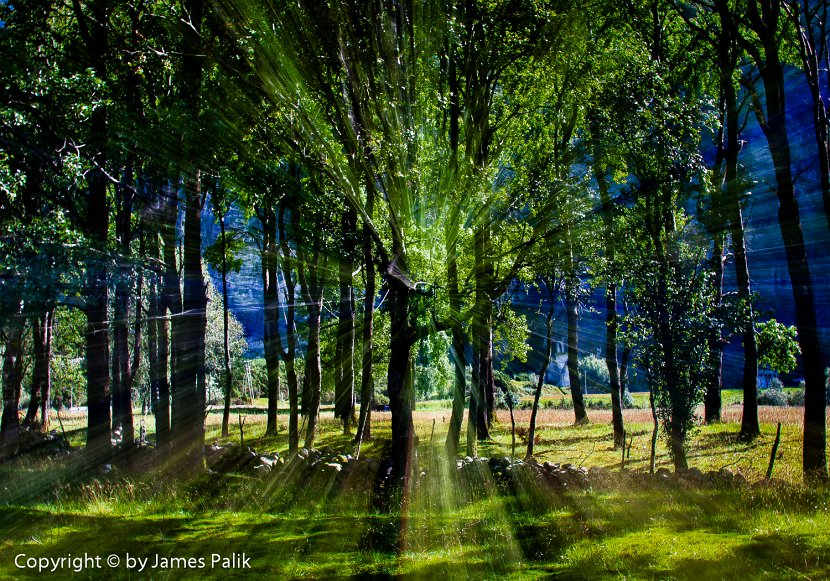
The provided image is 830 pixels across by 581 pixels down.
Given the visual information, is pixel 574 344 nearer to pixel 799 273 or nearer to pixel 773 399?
pixel 799 273

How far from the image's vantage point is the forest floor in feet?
26.8

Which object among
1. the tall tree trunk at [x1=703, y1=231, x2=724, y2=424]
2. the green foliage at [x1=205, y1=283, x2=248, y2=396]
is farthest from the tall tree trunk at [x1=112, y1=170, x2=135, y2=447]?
the green foliage at [x1=205, y1=283, x2=248, y2=396]

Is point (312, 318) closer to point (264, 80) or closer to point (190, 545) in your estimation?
point (264, 80)

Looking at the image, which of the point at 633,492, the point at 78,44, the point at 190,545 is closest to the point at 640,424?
the point at 633,492

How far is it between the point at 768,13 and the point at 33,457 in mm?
27464

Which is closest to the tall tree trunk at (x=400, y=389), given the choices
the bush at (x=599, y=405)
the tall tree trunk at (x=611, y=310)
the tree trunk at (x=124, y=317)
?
the tall tree trunk at (x=611, y=310)

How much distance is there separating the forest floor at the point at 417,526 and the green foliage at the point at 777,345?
16.7 feet

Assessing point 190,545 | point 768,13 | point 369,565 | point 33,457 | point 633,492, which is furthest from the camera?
point 33,457

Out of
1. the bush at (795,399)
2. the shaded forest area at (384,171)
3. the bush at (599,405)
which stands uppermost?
the shaded forest area at (384,171)

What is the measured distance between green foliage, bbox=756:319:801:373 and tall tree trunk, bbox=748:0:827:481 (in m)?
4.58

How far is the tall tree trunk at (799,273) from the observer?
13375mm

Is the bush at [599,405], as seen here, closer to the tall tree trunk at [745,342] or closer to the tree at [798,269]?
the tall tree trunk at [745,342]

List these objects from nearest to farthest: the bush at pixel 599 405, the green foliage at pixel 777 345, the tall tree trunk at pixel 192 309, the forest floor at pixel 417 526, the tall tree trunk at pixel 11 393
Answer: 1. the forest floor at pixel 417 526
2. the tall tree trunk at pixel 192 309
3. the tall tree trunk at pixel 11 393
4. the green foliage at pixel 777 345
5. the bush at pixel 599 405

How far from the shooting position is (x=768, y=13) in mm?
15133
